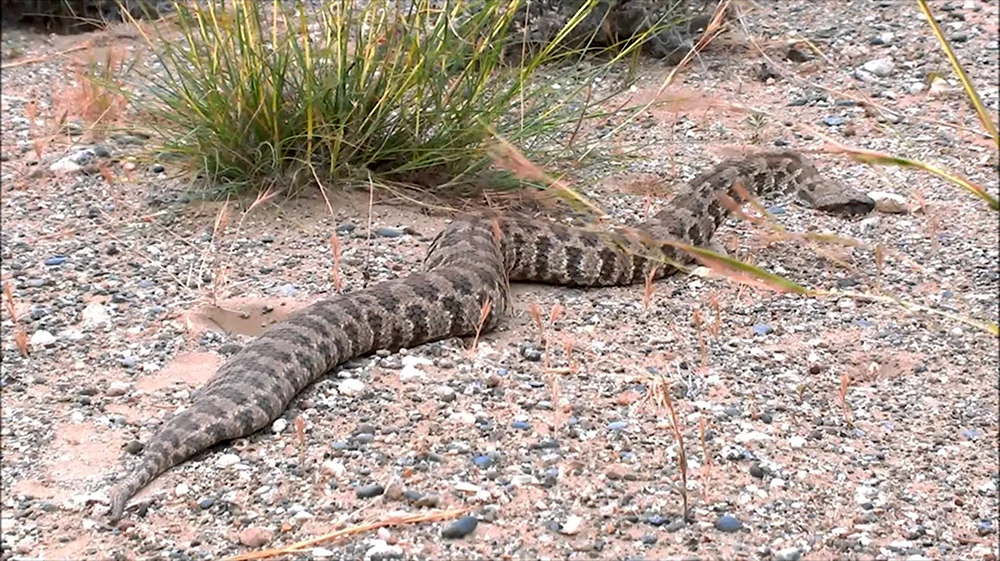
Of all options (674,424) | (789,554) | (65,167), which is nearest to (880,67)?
(65,167)

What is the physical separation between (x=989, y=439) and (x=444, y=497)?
1926 millimetres

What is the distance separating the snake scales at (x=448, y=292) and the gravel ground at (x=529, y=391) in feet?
0.28

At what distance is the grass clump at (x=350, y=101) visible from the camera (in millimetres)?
6203

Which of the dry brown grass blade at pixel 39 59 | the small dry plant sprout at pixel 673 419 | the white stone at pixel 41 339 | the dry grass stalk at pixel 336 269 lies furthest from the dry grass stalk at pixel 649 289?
the dry brown grass blade at pixel 39 59

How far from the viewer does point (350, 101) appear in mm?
6273

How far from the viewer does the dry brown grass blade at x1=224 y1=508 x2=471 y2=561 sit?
386 cm

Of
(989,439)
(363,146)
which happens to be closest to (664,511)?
(989,439)

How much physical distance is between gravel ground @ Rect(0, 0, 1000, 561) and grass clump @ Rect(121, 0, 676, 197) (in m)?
0.24

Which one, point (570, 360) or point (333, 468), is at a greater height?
point (570, 360)

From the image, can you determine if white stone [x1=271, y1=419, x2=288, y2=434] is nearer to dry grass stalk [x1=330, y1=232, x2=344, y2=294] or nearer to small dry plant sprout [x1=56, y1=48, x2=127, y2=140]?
dry grass stalk [x1=330, y1=232, x2=344, y2=294]

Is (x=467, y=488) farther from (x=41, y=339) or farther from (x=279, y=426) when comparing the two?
(x=41, y=339)

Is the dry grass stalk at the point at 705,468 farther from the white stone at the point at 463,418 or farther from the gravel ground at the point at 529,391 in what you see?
the white stone at the point at 463,418

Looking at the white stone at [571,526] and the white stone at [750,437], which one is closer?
the white stone at [571,526]

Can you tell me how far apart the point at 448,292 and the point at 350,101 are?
129cm
